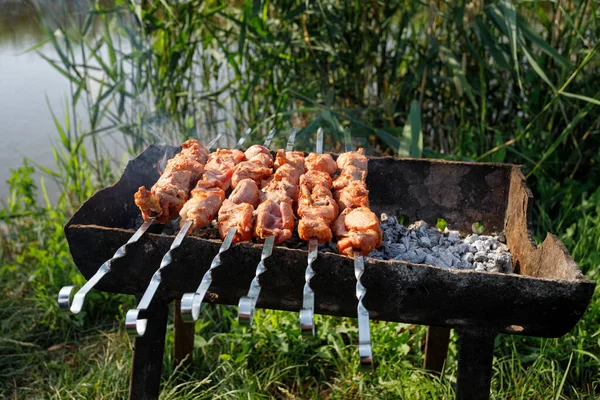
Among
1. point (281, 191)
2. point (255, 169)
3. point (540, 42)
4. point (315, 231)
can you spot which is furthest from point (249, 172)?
point (540, 42)

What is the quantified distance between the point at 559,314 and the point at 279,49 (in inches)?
116

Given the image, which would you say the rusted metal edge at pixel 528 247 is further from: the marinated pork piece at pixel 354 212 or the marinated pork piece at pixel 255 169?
the marinated pork piece at pixel 255 169

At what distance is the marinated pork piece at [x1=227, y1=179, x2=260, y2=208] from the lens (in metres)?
2.43

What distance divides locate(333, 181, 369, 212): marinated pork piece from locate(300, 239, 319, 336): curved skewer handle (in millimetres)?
348

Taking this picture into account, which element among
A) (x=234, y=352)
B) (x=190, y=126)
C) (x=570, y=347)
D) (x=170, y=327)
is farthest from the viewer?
(x=190, y=126)

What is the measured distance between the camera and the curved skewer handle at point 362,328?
4.94 ft

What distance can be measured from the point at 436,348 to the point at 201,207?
4.62 feet

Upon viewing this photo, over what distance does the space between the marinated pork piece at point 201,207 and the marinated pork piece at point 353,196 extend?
495 mm

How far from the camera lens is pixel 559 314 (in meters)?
1.92

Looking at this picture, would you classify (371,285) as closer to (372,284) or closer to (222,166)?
(372,284)

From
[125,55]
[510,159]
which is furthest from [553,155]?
[125,55]

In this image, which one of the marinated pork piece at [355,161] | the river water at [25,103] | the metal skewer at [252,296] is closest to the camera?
the metal skewer at [252,296]

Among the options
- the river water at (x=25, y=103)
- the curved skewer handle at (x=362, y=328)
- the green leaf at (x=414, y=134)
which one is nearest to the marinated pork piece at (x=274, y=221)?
the curved skewer handle at (x=362, y=328)

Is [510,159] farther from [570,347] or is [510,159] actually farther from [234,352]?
[234,352]
